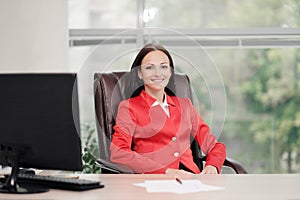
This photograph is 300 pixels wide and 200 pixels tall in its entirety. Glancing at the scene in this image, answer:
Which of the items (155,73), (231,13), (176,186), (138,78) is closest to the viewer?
(176,186)

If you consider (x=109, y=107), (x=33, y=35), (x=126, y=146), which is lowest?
(x=126, y=146)

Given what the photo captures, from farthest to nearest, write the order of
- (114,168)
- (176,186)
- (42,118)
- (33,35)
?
(33,35), (114,168), (176,186), (42,118)

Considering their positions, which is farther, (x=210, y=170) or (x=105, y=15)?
(x=105, y=15)

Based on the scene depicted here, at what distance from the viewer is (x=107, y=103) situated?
290cm

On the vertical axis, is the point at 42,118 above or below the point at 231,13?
below

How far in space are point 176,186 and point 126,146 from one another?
27.7 inches

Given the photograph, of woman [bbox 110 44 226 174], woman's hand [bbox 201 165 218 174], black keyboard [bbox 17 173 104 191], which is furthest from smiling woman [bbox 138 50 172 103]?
black keyboard [bbox 17 173 104 191]

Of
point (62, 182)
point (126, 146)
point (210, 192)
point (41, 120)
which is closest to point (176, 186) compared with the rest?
point (210, 192)

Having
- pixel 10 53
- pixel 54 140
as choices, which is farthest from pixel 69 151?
pixel 10 53

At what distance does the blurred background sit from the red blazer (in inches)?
54.1

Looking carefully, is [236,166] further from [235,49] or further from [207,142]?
[235,49]

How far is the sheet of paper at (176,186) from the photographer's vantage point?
1940 millimetres

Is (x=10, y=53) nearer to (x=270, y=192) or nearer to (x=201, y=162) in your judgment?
(x=201, y=162)

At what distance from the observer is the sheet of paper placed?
194 cm
